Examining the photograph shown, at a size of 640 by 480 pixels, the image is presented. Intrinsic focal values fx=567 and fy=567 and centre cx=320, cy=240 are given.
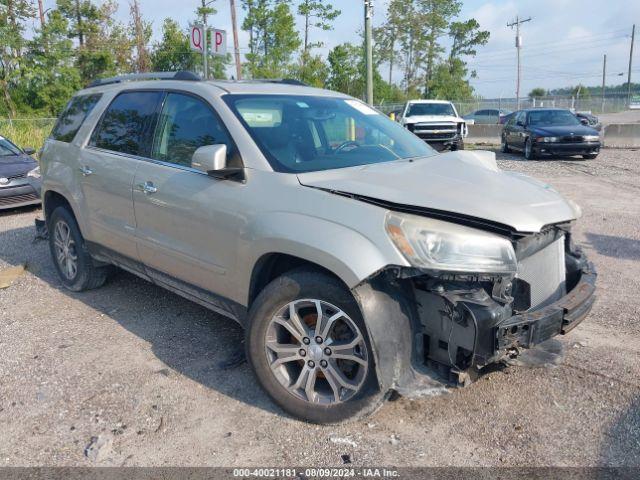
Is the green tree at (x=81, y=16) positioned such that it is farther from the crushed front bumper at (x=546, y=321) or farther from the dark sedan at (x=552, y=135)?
the crushed front bumper at (x=546, y=321)

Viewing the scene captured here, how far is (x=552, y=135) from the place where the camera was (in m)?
15.9

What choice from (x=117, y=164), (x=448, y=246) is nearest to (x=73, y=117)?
(x=117, y=164)

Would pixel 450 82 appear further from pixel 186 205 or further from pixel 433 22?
pixel 186 205

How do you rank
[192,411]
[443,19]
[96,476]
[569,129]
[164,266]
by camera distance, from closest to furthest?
1. [96,476]
2. [192,411]
3. [164,266]
4. [569,129]
5. [443,19]

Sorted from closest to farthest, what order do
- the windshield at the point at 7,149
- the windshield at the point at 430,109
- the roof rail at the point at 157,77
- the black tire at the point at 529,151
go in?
1. the roof rail at the point at 157,77
2. the windshield at the point at 7,149
3. the black tire at the point at 529,151
4. the windshield at the point at 430,109

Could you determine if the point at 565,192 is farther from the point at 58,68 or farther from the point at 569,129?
the point at 58,68

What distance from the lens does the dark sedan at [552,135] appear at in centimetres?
1582

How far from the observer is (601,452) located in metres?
2.87

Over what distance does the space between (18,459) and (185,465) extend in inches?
34.5

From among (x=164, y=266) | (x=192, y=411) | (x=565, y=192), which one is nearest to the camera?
(x=192, y=411)

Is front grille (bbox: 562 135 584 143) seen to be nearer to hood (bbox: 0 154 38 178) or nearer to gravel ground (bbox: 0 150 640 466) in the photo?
gravel ground (bbox: 0 150 640 466)

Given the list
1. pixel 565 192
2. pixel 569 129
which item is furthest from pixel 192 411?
pixel 569 129

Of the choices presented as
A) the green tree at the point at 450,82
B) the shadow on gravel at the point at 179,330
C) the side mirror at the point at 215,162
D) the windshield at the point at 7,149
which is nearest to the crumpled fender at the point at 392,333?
the shadow on gravel at the point at 179,330

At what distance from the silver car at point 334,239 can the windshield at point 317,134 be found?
2 centimetres
